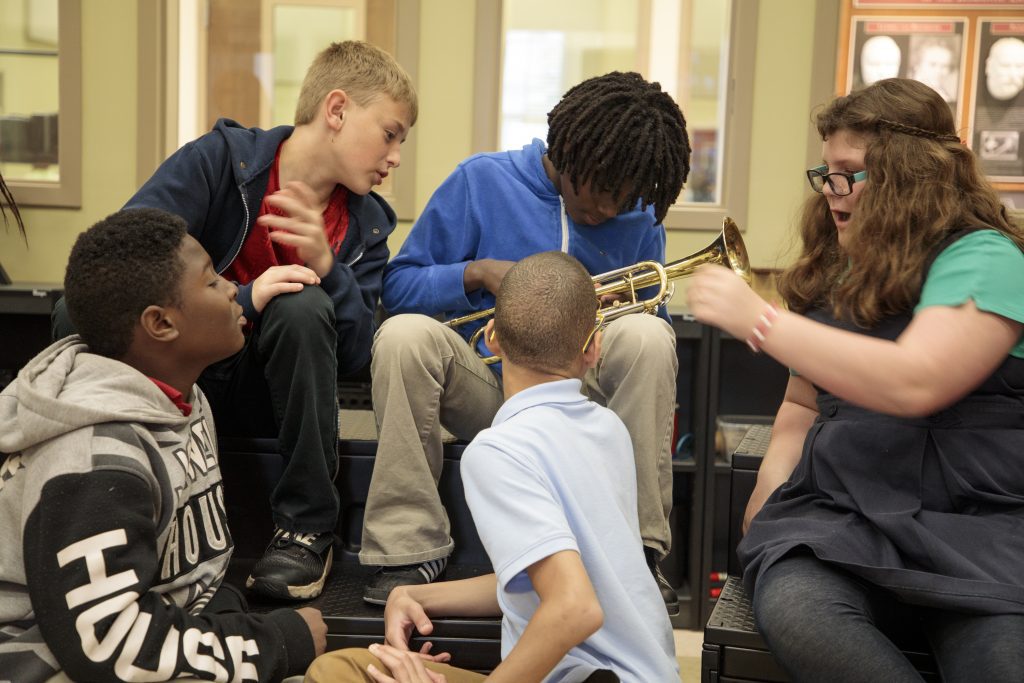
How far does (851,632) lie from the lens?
1.52 metres

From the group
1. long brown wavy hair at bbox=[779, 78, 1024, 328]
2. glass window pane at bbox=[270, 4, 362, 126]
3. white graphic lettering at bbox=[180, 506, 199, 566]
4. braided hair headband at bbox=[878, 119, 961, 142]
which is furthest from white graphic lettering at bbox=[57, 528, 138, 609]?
glass window pane at bbox=[270, 4, 362, 126]

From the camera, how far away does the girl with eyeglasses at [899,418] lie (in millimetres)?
1556

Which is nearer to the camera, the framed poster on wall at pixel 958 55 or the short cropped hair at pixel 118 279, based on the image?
the short cropped hair at pixel 118 279

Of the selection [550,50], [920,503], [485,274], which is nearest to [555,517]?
[920,503]

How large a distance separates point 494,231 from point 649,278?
40 cm

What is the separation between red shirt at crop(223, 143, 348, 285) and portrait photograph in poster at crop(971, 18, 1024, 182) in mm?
2777

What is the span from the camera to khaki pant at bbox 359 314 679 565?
2064 millimetres

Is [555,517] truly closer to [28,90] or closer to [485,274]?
[485,274]

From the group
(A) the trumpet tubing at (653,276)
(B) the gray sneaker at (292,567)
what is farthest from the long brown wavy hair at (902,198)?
(B) the gray sneaker at (292,567)

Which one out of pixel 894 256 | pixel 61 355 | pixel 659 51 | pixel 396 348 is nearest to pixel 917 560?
pixel 894 256

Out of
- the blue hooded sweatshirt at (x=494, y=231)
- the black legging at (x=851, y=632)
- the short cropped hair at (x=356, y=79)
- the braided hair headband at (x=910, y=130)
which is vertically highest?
the short cropped hair at (x=356, y=79)

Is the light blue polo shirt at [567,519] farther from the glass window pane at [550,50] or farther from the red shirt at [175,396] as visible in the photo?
the glass window pane at [550,50]

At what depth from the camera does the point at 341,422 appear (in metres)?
2.67

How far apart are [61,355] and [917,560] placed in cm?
141
